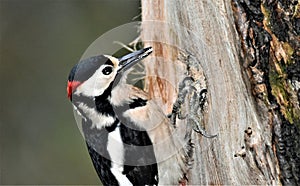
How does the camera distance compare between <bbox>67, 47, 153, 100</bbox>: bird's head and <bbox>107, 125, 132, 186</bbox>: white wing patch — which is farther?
<bbox>107, 125, 132, 186</bbox>: white wing patch

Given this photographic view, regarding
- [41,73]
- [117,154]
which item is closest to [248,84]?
[117,154]

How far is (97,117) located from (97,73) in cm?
18

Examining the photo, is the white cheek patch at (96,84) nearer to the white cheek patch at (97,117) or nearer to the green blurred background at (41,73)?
the white cheek patch at (97,117)

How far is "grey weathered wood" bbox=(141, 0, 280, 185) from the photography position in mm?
2533

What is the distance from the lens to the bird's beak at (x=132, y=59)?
253 cm

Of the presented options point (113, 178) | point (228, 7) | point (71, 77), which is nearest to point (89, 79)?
point (71, 77)

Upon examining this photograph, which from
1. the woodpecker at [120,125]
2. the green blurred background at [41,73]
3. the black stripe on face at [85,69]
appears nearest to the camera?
the black stripe on face at [85,69]

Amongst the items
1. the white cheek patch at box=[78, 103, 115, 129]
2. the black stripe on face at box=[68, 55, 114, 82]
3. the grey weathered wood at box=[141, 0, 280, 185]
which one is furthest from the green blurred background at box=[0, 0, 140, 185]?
the black stripe on face at box=[68, 55, 114, 82]

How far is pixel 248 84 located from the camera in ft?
8.33

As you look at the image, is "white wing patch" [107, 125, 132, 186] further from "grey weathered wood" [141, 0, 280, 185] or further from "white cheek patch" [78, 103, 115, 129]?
"grey weathered wood" [141, 0, 280, 185]

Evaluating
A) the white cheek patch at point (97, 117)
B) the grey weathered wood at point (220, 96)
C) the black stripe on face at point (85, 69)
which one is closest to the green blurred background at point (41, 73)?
the grey weathered wood at point (220, 96)

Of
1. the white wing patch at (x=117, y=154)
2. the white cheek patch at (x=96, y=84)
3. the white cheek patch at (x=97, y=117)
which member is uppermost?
the white cheek patch at (x=96, y=84)

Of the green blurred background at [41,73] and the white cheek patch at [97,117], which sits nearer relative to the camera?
the white cheek patch at [97,117]

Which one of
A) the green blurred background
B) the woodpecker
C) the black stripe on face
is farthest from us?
the green blurred background
